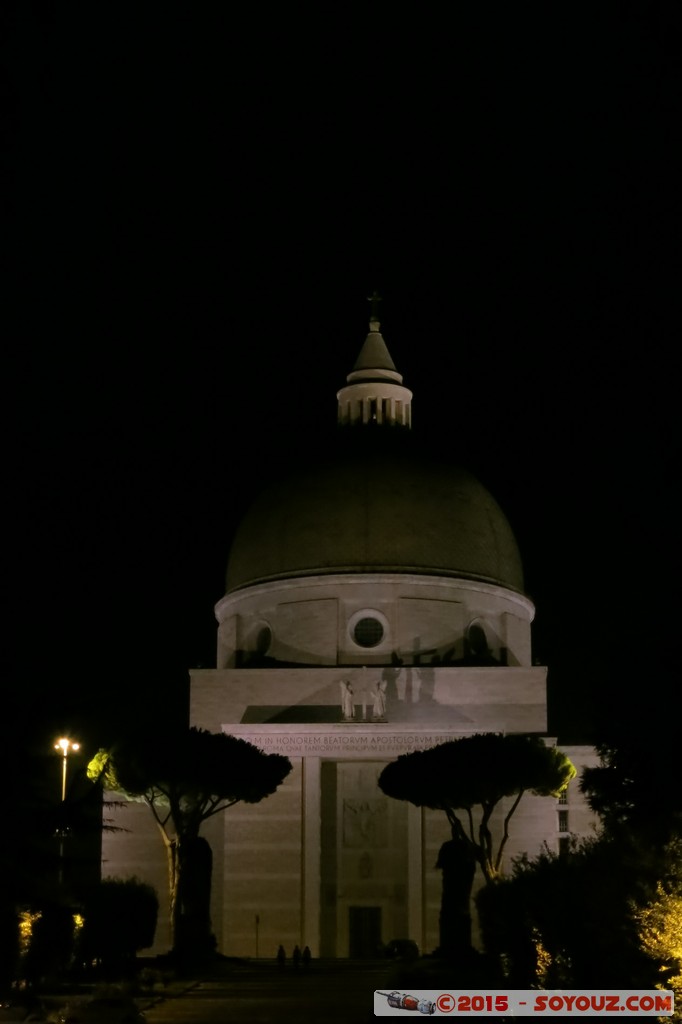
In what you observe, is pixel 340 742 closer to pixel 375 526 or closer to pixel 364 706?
pixel 364 706

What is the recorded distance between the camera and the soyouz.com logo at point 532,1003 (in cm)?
2548

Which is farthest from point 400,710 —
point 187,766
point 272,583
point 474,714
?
point 187,766

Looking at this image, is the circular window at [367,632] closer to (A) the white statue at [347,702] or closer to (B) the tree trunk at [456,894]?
(A) the white statue at [347,702]

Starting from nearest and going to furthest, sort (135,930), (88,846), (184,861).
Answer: (135,930) → (184,861) → (88,846)

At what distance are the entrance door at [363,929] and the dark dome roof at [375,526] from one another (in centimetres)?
1292

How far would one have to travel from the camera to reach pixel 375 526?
231 ft

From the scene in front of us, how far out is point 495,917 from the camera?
4162 centimetres

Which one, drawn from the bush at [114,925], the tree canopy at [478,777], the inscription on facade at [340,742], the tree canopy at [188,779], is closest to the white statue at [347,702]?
the inscription on facade at [340,742]

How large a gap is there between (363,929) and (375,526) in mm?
15442

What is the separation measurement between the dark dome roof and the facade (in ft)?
0.25

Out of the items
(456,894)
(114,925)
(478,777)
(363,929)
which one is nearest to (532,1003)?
(114,925)

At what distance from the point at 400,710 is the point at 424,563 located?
6103 millimetres

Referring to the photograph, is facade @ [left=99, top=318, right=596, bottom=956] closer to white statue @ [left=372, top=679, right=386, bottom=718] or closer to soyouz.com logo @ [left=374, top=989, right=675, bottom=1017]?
white statue @ [left=372, top=679, right=386, bottom=718]

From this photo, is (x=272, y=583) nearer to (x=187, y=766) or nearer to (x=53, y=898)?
(x=187, y=766)
